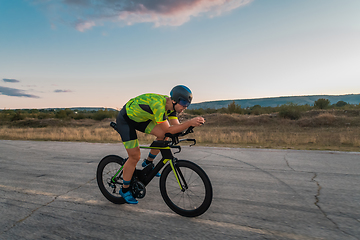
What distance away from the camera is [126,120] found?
3.54 m

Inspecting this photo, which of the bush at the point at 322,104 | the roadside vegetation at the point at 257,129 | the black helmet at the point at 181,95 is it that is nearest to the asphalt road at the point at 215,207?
the black helmet at the point at 181,95

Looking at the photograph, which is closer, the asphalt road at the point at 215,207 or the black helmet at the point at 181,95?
the asphalt road at the point at 215,207

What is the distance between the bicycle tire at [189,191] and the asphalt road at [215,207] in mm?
153

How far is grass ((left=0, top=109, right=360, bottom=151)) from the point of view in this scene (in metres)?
12.8

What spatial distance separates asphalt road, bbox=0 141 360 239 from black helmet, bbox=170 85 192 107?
1.68m

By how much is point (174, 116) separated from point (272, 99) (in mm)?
207647

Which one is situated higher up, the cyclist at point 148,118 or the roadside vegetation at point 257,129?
the cyclist at point 148,118

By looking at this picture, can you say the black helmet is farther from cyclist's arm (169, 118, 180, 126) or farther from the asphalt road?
the asphalt road

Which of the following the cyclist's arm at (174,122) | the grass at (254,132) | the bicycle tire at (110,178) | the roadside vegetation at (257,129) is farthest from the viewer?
the roadside vegetation at (257,129)

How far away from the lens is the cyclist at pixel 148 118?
308 centimetres

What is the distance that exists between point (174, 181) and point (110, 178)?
1287 mm

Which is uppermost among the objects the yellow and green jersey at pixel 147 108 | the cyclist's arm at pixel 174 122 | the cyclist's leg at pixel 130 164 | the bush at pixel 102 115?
the bush at pixel 102 115

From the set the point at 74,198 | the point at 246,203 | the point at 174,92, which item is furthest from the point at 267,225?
the point at 74,198

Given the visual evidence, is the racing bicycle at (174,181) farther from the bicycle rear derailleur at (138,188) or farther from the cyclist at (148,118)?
the cyclist at (148,118)
